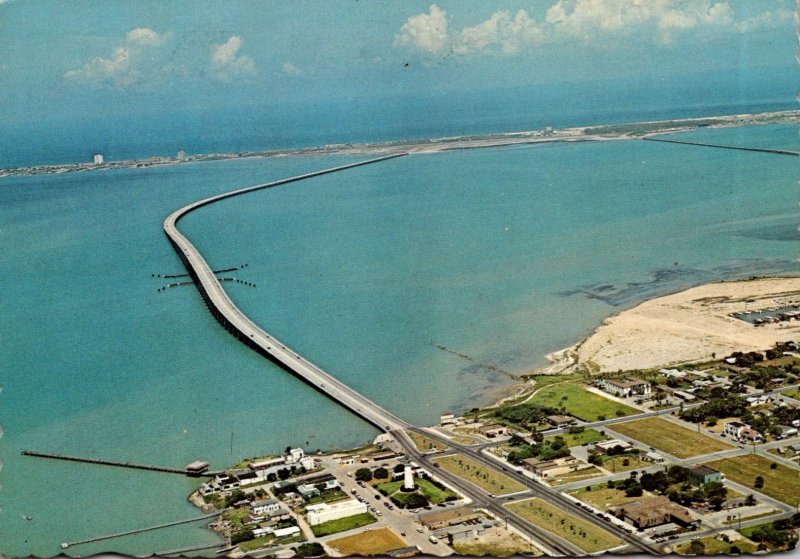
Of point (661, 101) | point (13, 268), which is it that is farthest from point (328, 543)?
point (661, 101)

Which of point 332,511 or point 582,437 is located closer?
point 332,511

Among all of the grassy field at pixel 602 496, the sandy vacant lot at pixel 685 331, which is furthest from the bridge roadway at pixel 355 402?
the sandy vacant lot at pixel 685 331

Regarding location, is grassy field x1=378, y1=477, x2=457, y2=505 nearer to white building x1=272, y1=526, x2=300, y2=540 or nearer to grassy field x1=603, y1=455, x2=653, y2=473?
white building x1=272, y1=526, x2=300, y2=540

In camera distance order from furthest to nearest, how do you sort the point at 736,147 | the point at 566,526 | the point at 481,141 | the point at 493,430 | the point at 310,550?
1. the point at 481,141
2. the point at 736,147
3. the point at 493,430
4. the point at 566,526
5. the point at 310,550

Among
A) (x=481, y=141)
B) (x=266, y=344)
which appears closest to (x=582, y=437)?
(x=266, y=344)

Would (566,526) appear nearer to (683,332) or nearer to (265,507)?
(265,507)

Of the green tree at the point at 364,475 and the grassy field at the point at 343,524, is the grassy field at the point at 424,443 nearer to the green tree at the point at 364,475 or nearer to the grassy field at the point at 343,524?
the green tree at the point at 364,475
